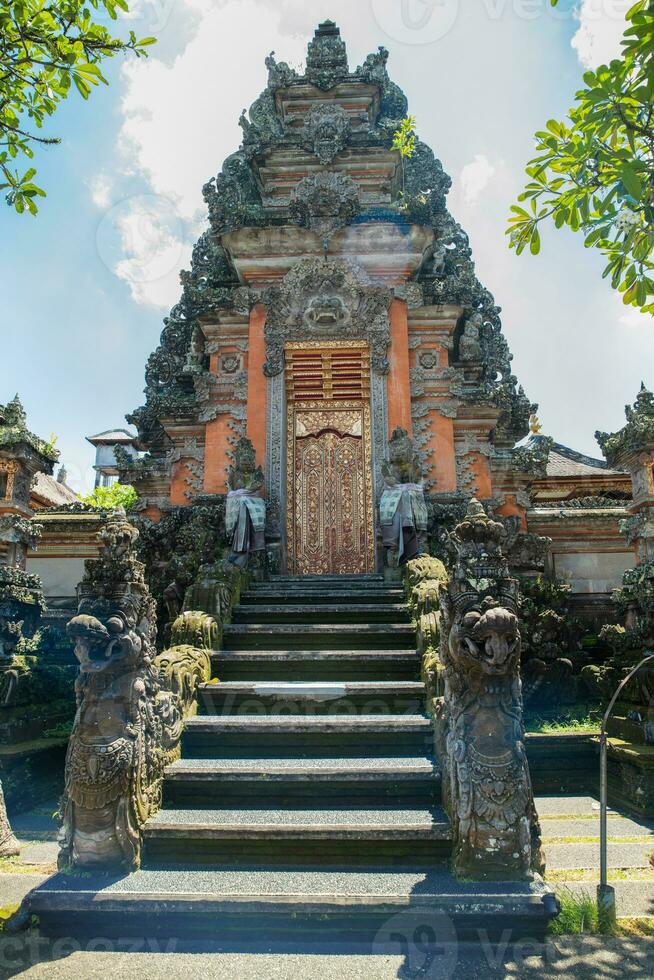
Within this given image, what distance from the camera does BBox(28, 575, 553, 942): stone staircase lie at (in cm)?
351

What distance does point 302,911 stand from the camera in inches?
138

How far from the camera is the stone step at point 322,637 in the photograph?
6.58m

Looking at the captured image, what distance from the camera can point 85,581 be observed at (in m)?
4.27

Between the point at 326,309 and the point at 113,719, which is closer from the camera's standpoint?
the point at 113,719

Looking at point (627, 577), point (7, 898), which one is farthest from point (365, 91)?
point (7, 898)

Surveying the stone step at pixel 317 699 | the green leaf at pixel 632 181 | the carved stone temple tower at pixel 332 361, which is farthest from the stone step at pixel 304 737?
the carved stone temple tower at pixel 332 361

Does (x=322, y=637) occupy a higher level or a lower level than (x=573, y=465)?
Result: lower

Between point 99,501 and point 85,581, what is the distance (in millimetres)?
32944

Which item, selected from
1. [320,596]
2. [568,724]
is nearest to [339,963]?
[320,596]

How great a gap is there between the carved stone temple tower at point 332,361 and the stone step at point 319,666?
3.74 meters

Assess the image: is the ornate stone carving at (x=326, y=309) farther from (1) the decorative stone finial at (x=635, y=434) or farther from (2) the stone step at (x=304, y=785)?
(2) the stone step at (x=304, y=785)

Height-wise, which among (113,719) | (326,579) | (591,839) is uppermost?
(326,579)

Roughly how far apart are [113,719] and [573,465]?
52.5ft

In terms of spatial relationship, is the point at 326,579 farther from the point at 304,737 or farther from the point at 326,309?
the point at 326,309
